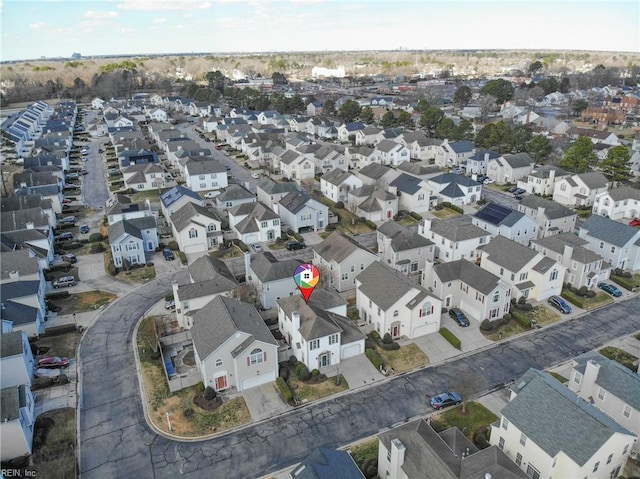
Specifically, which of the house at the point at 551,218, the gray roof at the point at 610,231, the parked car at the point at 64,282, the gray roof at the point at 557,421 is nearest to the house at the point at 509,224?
the house at the point at 551,218

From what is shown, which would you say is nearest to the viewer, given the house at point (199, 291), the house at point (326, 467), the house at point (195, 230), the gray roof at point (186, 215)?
the house at point (326, 467)

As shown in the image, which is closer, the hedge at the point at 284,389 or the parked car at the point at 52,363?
the hedge at the point at 284,389

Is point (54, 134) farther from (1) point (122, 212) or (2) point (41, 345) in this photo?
(2) point (41, 345)

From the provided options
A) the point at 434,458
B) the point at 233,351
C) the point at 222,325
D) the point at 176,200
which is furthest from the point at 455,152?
the point at 434,458

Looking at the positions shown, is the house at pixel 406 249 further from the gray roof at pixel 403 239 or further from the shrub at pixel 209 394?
the shrub at pixel 209 394

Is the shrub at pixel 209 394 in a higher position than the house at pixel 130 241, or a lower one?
lower

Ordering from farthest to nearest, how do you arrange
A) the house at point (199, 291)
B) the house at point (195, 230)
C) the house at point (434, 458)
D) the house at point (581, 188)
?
the house at point (581, 188) → the house at point (195, 230) → the house at point (199, 291) → the house at point (434, 458)

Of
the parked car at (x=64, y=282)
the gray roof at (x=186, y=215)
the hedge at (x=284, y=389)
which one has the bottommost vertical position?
the hedge at (x=284, y=389)

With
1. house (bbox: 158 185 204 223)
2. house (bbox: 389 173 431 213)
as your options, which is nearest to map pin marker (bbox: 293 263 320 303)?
house (bbox: 158 185 204 223)
